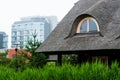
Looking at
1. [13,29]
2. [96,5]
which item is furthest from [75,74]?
[13,29]

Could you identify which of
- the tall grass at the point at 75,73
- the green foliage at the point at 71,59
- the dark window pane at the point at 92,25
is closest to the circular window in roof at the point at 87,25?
the dark window pane at the point at 92,25

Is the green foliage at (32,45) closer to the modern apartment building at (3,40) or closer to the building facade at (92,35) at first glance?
the building facade at (92,35)

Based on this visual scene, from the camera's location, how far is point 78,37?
71.5ft

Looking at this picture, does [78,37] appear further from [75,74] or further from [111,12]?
[75,74]

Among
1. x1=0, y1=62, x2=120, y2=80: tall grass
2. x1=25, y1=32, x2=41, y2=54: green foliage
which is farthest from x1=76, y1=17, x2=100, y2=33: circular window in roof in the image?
x1=0, y1=62, x2=120, y2=80: tall grass

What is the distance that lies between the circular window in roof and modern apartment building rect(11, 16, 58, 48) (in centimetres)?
14752

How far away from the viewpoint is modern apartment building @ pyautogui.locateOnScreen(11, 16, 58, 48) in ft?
568

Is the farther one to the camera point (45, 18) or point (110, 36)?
point (45, 18)

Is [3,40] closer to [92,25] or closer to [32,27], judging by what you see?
[32,27]

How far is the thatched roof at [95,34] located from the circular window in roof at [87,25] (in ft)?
1.26

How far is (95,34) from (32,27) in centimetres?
15652

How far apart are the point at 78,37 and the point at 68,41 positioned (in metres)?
0.63

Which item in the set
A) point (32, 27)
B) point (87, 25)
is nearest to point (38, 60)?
point (87, 25)

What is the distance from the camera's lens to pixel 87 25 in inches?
870
